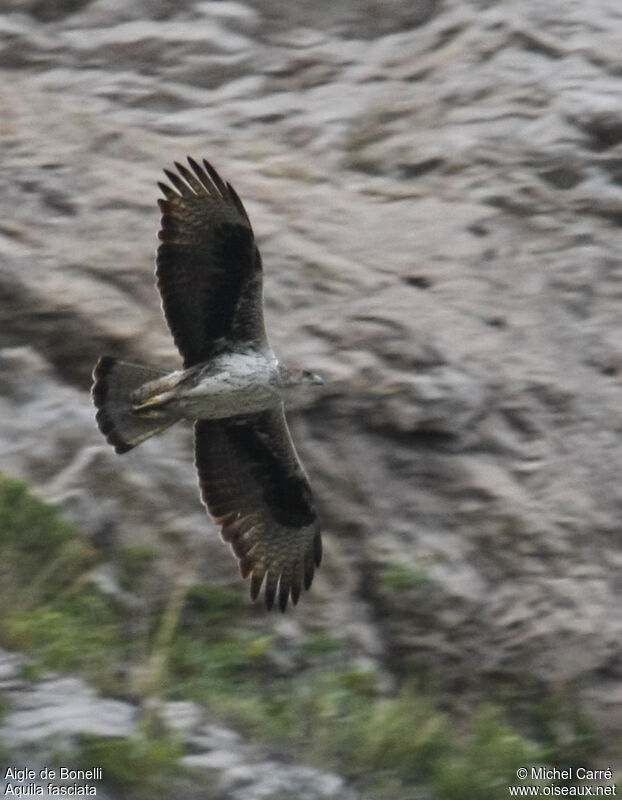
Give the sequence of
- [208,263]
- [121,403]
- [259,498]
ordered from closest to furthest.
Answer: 1. [208,263]
2. [121,403]
3. [259,498]

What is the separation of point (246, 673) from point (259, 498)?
72cm

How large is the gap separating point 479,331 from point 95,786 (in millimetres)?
2959

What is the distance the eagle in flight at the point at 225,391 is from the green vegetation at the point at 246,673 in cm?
31

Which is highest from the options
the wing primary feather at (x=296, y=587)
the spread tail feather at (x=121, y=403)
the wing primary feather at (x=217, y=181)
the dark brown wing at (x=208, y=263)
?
the wing primary feather at (x=217, y=181)

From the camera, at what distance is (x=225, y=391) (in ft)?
24.2

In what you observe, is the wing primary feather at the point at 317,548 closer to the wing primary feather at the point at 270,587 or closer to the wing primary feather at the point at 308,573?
the wing primary feather at the point at 308,573

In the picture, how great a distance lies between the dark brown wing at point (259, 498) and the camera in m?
7.82

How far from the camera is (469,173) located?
902cm

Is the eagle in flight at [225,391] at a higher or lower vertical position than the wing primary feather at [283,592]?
higher

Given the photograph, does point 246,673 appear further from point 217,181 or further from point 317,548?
point 217,181

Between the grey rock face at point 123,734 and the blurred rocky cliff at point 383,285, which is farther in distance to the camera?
the blurred rocky cliff at point 383,285

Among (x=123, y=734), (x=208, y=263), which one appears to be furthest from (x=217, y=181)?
(x=123, y=734)

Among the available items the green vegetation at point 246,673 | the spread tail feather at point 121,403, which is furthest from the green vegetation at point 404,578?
the spread tail feather at point 121,403

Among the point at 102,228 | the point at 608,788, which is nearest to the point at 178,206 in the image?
the point at 102,228
